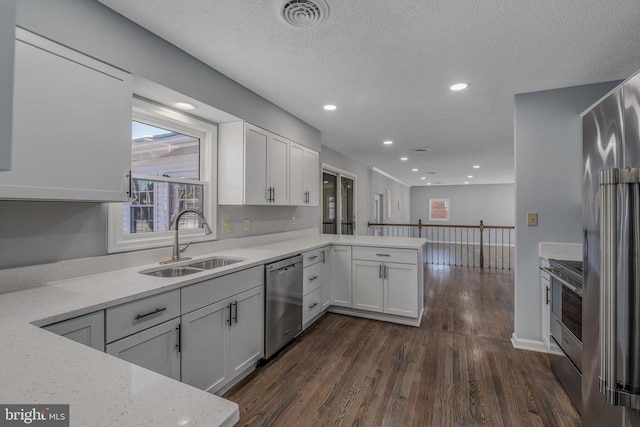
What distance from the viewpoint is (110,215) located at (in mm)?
1867

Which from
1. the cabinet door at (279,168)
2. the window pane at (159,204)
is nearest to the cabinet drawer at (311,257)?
the cabinet door at (279,168)

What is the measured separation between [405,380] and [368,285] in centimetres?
126

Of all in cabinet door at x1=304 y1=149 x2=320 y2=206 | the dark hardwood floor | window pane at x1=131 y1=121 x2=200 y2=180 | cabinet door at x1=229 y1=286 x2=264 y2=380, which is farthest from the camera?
cabinet door at x1=304 y1=149 x2=320 y2=206

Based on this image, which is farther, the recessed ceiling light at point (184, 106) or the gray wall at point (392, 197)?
the gray wall at point (392, 197)

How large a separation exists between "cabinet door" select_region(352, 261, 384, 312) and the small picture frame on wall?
Answer: 10340 mm

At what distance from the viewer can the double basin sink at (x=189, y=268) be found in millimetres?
2045

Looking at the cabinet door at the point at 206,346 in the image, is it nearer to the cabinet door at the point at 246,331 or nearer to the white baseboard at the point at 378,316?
the cabinet door at the point at 246,331

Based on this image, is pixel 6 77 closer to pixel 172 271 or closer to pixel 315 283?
pixel 172 271

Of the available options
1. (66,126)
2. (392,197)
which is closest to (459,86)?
(66,126)

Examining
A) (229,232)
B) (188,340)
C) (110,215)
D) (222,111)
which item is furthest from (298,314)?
(222,111)

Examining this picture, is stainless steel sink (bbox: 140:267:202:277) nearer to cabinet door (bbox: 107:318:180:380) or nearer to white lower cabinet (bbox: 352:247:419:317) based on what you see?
cabinet door (bbox: 107:318:180:380)

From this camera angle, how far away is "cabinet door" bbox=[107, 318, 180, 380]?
4.51ft

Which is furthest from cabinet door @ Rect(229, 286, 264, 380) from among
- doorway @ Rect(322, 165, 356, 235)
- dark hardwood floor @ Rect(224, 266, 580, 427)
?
doorway @ Rect(322, 165, 356, 235)

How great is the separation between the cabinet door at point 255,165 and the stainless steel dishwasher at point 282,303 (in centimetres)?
71
